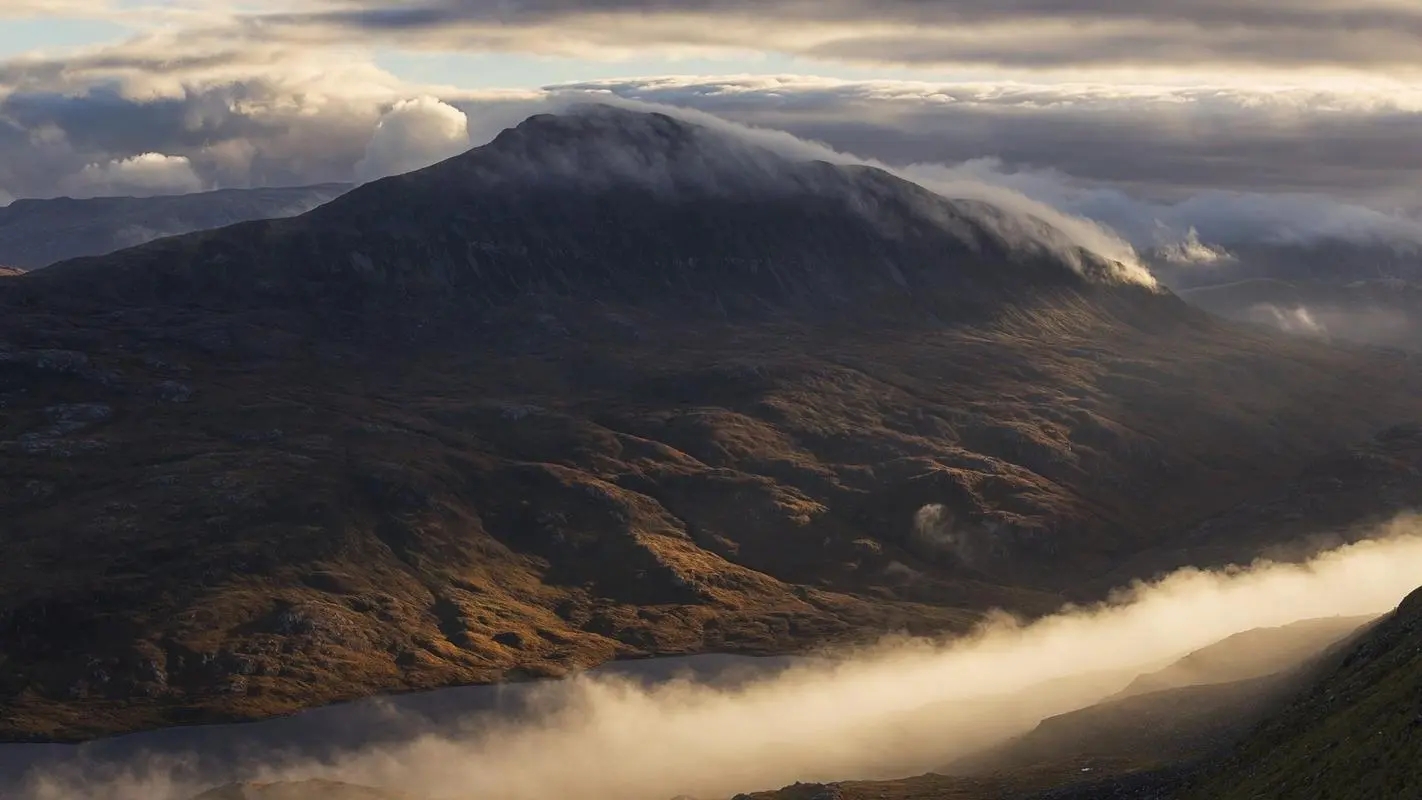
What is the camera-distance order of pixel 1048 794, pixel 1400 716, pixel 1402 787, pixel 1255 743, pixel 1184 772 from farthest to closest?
pixel 1048 794 < pixel 1184 772 < pixel 1255 743 < pixel 1400 716 < pixel 1402 787

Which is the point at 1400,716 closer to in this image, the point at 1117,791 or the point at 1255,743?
the point at 1255,743

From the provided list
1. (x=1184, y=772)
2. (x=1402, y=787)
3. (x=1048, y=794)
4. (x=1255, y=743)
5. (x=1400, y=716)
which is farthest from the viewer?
(x=1048, y=794)

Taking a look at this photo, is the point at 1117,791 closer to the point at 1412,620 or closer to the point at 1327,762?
the point at 1412,620

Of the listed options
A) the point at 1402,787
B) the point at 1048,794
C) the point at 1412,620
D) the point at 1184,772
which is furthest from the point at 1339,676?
the point at 1402,787

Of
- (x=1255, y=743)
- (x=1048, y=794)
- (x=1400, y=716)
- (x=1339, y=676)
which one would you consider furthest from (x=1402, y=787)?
(x=1048, y=794)

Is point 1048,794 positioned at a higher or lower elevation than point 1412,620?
lower

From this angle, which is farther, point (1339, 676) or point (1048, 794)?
point (1048, 794)
